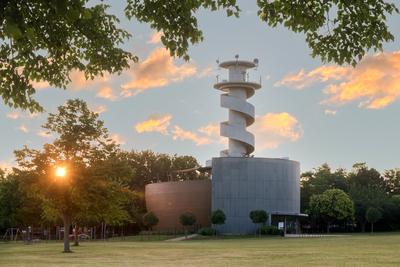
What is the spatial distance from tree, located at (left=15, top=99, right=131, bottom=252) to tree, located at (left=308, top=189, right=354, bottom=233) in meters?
47.9

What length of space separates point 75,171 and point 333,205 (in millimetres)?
52187

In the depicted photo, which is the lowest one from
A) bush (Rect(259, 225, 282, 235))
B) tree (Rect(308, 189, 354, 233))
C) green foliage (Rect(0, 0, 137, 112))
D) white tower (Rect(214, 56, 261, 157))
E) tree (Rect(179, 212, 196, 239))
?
bush (Rect(259, 225, 282, 235))

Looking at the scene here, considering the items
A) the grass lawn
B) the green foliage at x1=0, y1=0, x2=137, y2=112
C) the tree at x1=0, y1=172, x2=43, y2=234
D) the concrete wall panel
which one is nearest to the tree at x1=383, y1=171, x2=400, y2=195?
the concrete wall panel

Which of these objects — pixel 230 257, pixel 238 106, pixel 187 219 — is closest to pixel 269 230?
pixel 187 219

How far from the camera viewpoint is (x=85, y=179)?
40625 mm

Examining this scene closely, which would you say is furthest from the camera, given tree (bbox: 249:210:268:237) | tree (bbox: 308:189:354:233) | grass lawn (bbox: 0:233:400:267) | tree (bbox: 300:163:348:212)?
tree (bbox: 300:163:348:212)

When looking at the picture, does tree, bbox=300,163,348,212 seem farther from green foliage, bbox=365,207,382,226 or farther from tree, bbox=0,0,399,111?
tree, bbox=0,0,399,111

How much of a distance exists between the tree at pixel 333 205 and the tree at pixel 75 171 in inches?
1888

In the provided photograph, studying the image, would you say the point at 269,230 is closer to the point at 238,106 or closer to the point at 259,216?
the point at 259,216

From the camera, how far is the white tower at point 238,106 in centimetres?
7394

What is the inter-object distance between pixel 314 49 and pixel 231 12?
1995 millimetres

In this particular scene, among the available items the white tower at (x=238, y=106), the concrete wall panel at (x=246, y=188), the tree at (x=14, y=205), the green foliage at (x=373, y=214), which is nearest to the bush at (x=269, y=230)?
the concrete wall panel at (x=246, y=188)

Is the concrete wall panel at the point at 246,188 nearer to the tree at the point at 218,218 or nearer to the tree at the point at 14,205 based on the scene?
the tree at the point at 218,218

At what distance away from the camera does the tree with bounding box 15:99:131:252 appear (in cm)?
4062
